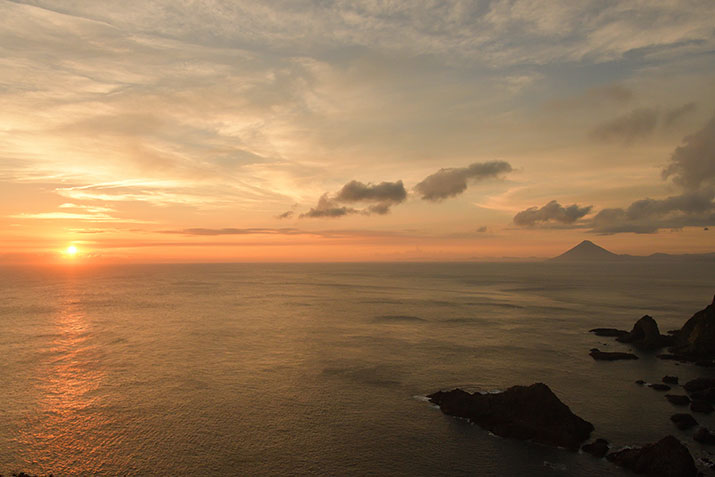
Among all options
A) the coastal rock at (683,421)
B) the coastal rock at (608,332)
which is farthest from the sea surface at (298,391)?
the coastal rock at (608,332)

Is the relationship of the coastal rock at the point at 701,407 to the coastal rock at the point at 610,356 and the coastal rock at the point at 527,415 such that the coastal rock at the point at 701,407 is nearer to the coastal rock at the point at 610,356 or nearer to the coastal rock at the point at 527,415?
the coastal rock at the point at 527,415

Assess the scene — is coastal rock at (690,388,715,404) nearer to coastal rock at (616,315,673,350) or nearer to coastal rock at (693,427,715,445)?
coastal rock at (693,427,715,445)

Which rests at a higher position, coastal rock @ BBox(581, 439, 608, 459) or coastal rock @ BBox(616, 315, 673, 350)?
coastal rock @ BBox(616, 315, 673, 350)

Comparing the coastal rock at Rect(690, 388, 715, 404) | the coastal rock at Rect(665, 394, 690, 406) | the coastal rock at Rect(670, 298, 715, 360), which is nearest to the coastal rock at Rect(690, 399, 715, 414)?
the coastal rock at Rect(665, 394, 690, 406)

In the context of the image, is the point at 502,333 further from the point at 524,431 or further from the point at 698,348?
the point at 524,431

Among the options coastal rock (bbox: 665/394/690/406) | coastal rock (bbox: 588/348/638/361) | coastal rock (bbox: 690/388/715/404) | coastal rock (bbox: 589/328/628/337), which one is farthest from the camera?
coastal rock (bbox: 589/328/628/337)
